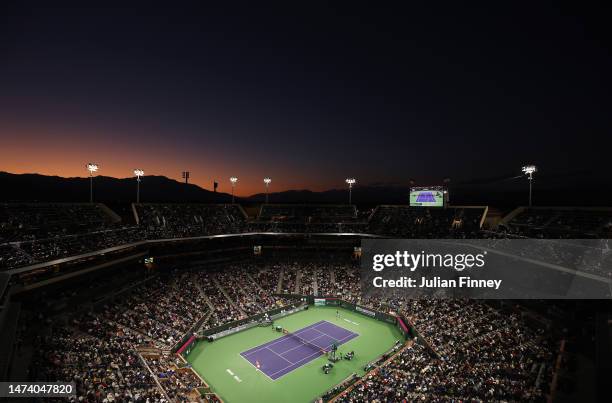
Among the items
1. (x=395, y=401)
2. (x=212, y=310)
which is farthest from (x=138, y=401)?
(x=212, y=310)

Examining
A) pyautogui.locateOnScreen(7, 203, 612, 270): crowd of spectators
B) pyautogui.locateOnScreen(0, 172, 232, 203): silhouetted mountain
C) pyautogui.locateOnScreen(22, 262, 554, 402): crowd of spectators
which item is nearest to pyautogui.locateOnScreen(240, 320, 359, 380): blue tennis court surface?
pyautogui.locateOnScreen(22, 262, 554, 402): crowd of spectators

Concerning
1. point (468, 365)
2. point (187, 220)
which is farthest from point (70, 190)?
point (468, 365)

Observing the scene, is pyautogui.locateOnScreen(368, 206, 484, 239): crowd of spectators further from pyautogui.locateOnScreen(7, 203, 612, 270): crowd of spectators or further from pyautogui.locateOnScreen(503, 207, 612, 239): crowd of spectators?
pyautogui.locateOnScreen(503, 207, 612, 239): crowd of spectators

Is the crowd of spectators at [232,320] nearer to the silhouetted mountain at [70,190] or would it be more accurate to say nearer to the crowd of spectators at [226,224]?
the crowd of spectators at [226,224]

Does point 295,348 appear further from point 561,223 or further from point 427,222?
point 561,223

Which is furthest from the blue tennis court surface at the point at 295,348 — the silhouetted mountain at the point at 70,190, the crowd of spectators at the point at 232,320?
the silhouetted mountain at the point at 70,190

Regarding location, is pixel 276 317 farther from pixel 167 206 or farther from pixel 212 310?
pixel 167 206
